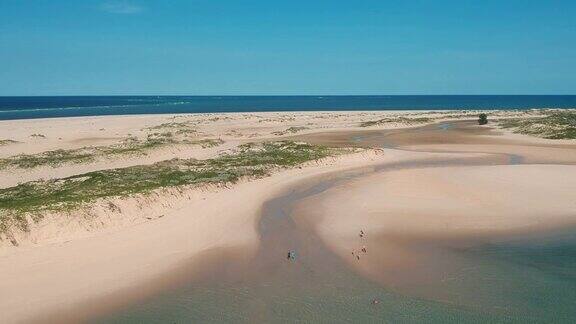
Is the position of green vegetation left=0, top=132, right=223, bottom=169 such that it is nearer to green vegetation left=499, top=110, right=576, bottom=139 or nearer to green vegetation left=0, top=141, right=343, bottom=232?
green vegetation left=0, top=141, right=343, bottom=232

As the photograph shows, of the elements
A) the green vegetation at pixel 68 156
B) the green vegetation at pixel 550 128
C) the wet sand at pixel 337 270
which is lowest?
the wet sand at pixel 337 270

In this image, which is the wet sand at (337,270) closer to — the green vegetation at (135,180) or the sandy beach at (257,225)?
the sandy beach at (257,225)

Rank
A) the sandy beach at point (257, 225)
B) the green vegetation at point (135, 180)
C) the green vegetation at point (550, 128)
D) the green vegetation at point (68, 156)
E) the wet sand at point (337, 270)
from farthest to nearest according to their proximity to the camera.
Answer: the green vegetation at point (550, 128), the green vegetation at point (68, 156), the green vegetation at point (135, 180), the sandy beach at point (257, 225), the wet sand at point (337, 270)

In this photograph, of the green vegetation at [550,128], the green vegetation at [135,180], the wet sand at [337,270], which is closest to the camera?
the wet sand at [337,270]

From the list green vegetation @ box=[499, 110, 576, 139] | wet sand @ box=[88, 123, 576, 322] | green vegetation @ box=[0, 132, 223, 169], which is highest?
green vegetation @ box=[499, 110, 576, 139]

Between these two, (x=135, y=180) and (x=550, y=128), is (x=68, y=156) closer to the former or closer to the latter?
(x=135, y=180)

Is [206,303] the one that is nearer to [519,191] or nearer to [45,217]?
A: [45,217]

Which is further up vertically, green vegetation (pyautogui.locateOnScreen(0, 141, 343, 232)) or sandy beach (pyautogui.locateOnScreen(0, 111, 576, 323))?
green vegetation (pyautogui.locateOnScreen(0, 141, 343, 232))

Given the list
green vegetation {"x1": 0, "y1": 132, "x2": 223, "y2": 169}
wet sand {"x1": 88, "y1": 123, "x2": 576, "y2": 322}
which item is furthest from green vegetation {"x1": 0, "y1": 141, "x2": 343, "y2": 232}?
green vegetation {"x1": 0, "y1": 132, "x2": 223, "y2": 169}

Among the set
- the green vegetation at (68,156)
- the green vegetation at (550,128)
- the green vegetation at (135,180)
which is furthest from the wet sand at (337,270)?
the green vegetation at (550,128)
